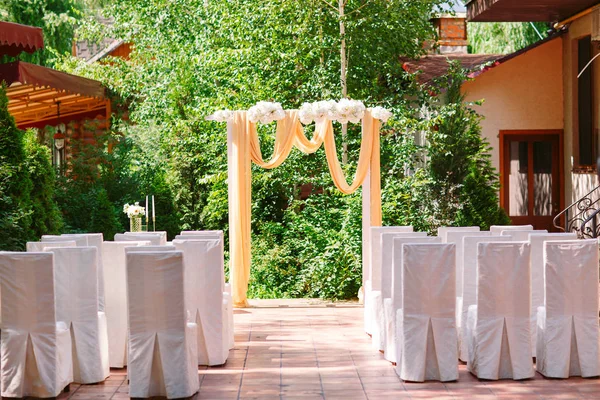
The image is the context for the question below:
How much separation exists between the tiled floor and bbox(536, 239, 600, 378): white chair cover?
0.14 metres

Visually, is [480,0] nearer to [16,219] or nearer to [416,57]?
[416,57]

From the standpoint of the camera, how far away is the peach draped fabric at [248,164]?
1180 cm

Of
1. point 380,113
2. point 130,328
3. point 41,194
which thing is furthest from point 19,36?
point 130,328

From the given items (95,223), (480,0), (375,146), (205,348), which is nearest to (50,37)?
(95,223)

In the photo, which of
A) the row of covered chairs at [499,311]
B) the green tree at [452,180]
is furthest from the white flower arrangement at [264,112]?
the row of covered chairs at [499,311]

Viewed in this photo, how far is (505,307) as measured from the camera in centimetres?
741

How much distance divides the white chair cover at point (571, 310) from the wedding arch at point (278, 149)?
14.2ft

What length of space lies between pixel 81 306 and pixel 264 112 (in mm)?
4689

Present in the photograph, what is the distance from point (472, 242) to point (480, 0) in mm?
8226

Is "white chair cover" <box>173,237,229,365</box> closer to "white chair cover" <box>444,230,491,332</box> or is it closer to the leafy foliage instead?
"white chair cover" <box>444,230,491,332</box>

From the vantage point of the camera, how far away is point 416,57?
16969mm

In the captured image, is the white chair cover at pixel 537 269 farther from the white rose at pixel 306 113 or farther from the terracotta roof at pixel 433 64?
the terracotta roof at pixel 433 64

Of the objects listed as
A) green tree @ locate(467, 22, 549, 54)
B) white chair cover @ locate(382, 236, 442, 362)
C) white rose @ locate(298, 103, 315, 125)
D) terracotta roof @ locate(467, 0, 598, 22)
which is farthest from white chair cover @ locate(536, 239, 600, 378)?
green tree @ locate(467, 22, 549, 54)

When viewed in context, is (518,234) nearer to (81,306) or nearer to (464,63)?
(81,306)
